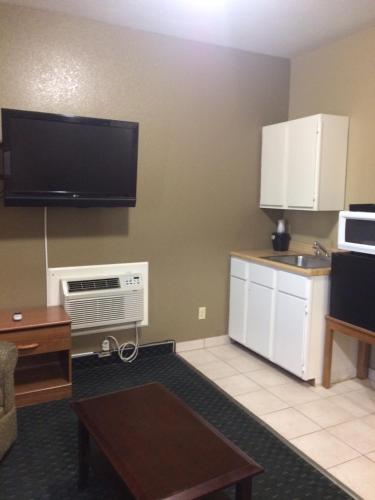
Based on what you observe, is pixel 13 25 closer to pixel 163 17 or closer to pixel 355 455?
pixel 163 17

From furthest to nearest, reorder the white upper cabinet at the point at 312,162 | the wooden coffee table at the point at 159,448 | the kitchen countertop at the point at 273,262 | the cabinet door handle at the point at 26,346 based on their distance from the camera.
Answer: the white upper cabinet at the point at 312,162 < the kitchen countertop at the point at 273,262 < the cabinet door handle at the point at 26,346 < the wooden coffee table at the point at 159,448

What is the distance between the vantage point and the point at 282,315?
3447 mm

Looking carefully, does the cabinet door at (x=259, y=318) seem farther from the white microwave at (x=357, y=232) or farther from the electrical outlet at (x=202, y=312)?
the white microwave at (x=357, y=232)

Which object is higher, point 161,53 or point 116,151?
point 161,53

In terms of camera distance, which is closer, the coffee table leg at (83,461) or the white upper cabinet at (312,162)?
the coffee table leg at (83,461)

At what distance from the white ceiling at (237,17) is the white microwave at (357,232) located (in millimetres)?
1392

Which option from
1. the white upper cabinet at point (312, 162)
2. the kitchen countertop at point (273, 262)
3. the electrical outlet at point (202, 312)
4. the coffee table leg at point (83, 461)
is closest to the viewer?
the coffee table leg at point (83, 461)

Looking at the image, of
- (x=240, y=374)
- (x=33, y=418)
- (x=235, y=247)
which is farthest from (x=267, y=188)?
(x=33, y=418)

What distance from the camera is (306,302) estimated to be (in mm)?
3205

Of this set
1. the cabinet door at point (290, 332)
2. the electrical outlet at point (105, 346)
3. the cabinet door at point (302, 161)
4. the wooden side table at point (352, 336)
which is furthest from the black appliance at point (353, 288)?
the electrical outlet at point (105, 346)

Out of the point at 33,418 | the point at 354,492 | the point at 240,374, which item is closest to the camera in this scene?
→ the point at 354,492

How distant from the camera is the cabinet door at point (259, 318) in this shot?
142 inches

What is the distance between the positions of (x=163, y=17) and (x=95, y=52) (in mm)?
575

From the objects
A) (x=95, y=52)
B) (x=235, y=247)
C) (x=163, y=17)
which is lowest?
(x=235, y=247)
